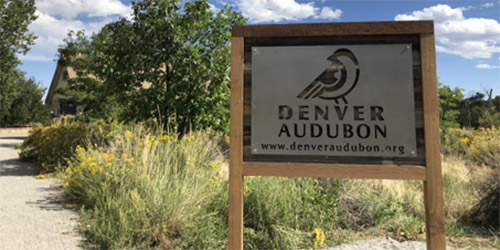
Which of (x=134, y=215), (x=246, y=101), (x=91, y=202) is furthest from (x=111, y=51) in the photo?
(x=246, y=101)

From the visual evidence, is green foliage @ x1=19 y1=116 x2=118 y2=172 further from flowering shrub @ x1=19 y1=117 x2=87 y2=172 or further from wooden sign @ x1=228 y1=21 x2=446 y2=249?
wooden sign @ x1=228 y1=21 x2=446 y2=249

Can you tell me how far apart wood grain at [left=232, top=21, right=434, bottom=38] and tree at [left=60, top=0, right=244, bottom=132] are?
4940mm

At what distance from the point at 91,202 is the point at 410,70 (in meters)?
4.61

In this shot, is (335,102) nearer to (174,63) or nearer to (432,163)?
(432,163)

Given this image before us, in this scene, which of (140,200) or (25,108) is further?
(25,108)

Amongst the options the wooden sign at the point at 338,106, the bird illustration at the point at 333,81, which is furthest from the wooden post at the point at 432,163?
the bird illustration at the point at 333,81

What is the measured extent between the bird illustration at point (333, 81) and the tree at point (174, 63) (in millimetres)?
5294

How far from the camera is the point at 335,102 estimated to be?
286 centimetres

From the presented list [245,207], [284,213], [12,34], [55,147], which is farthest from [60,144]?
[12,34]

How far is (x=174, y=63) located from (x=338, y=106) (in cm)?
623

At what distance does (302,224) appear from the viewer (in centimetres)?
408

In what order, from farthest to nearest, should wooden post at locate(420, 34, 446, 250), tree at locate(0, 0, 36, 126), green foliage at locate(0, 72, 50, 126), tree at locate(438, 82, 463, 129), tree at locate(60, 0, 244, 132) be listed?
green foliage at locate(0, 72, 50, 126)
tree at locate(438, 82, 463, 129)
tree at locate(0, 0, 36, 126)
tree at locate(60, 0, 244, 132)
wooden post at locate(420, 34, 446, 250)

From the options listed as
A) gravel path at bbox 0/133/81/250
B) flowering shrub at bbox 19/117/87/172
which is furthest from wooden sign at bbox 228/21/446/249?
flowering shrub at bbox 19/117/87/172

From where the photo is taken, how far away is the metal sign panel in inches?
110
